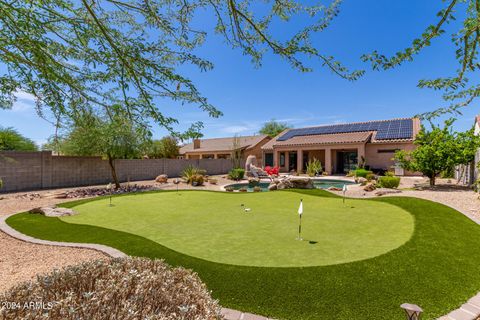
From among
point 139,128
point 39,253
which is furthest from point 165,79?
point 39,253

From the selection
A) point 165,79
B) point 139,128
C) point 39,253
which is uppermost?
point 165,79

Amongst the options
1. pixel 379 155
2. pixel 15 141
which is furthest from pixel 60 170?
pixel 379 155

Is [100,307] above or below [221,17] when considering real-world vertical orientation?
below

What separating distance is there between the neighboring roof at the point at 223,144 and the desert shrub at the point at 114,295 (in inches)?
1305

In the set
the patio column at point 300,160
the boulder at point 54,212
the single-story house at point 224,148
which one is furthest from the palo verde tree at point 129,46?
the single-story house at point 224,148

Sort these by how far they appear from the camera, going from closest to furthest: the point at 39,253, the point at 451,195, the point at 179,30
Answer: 1. the point at 179,30
2. the point at 39,253
3. the point at 451,195

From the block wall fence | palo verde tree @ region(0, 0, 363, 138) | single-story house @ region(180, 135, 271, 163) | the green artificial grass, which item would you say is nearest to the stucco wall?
single-story house @ region(180, 135, 271, 163)

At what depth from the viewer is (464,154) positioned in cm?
1311

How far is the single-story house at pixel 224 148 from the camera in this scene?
3653 cm

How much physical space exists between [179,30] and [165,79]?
100 cm

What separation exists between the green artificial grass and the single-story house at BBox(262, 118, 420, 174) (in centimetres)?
2108

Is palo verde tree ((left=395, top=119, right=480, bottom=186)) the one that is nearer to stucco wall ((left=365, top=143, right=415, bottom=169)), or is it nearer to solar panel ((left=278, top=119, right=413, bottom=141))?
stucco wall ((left=365, top=143, right=415, bottom=169))

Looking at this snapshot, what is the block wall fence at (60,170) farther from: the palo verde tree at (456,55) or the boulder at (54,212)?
the palo verde tree at (456,55)

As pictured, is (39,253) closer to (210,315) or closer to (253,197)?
(210,315)
